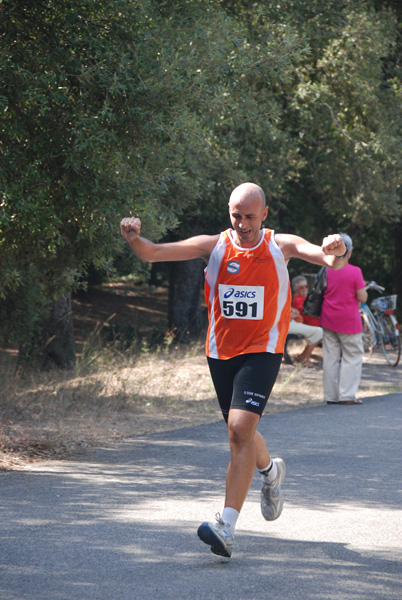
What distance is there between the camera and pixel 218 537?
451 centimetres

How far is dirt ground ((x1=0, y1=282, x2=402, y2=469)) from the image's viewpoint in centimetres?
814

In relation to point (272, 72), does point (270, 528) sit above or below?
below

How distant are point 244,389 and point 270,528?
108 cm

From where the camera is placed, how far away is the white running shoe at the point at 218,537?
452 centimetres

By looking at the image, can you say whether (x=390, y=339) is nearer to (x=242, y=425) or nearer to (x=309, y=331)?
(x=309, y=331)

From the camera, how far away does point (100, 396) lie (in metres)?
10.6

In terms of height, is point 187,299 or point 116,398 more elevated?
point 116,398

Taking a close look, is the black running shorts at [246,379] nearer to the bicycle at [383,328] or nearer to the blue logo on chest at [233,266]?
the blue logo on chest at [233,266]

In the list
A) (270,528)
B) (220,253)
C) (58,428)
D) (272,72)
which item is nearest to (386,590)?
(270,528)

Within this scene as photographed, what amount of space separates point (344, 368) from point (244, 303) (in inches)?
250

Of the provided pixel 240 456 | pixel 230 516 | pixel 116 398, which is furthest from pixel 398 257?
pixel 230 516

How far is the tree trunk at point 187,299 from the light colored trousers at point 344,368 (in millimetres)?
8950

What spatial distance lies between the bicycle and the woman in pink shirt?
4.68 metres

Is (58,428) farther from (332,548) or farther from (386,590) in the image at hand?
(386,590)
